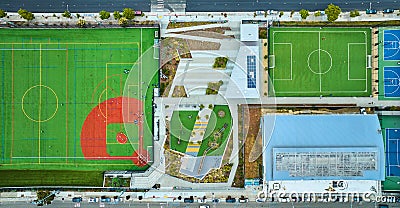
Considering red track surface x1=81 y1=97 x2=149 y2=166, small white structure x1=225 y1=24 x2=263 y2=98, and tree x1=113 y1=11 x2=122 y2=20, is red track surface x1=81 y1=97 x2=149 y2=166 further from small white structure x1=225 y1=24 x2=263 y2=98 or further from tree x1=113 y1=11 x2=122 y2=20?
small white structure x1=225 y1=24 x2=263 y2=98

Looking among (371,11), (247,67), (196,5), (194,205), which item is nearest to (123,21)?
(196,5)

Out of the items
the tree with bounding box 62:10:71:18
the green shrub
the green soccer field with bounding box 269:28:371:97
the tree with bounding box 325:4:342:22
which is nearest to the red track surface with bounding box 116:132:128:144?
the green shrub

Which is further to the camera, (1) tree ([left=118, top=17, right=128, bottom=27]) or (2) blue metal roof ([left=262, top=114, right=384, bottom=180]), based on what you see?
(1) tree ([left=118, top=17, right=128, bottom=27])

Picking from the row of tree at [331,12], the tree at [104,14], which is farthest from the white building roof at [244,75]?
the tree at [104,14]

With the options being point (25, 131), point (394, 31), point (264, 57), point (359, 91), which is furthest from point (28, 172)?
point (394, 31)

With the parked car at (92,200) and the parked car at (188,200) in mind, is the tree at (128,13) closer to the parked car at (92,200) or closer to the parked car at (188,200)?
the parked car at (92,200)

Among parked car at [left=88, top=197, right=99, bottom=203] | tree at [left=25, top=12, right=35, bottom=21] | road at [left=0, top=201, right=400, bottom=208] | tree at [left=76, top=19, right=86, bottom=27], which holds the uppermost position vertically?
tree at [left=25, top=12, right=35, bottom=21]

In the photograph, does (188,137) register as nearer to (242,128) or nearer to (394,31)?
(242,128)
